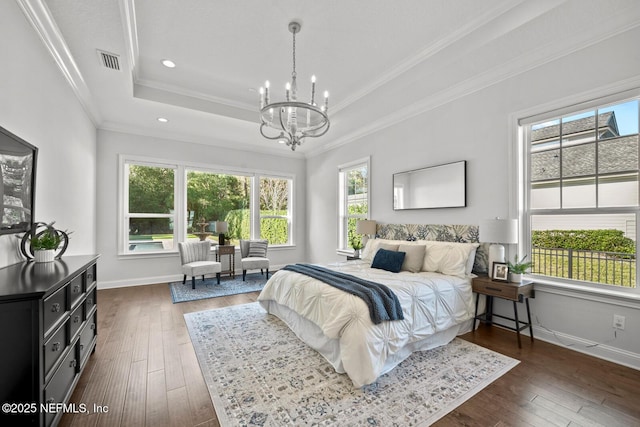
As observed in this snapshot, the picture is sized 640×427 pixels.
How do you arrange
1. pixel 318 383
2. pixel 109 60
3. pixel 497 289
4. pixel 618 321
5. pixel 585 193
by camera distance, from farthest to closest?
pixel 109 60, pixel 497 289, pixel 585 193, pixel 618 321, pixel 318 383

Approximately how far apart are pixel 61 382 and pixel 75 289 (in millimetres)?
577

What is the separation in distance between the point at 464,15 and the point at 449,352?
3102mm

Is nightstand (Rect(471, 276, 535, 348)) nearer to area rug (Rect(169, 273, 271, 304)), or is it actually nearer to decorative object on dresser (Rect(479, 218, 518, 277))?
decorative object on dresser (Rect(479, 218, 518, 277))

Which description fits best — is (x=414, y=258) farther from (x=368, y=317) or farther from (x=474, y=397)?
(x=474, y=397)

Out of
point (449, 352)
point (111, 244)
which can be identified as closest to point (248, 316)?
point (449, 352)

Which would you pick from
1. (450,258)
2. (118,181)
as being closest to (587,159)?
(450,258)

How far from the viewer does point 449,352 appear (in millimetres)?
2631

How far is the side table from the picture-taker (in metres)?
5.56

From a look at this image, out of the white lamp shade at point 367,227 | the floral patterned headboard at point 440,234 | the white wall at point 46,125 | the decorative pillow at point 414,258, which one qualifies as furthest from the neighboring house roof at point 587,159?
the white wall at point 46,125

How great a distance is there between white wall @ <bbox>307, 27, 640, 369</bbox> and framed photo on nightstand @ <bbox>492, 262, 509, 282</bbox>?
16.1 inches

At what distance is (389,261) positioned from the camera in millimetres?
3525

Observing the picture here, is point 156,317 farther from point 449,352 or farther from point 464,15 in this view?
point 464,15

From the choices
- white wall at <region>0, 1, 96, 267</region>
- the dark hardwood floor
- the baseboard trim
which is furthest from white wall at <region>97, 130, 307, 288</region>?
the baseboard trim

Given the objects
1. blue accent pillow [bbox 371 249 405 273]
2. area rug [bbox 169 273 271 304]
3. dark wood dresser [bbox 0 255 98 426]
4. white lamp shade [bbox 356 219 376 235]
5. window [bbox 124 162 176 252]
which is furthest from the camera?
window [bbox 124 162 176 252]
